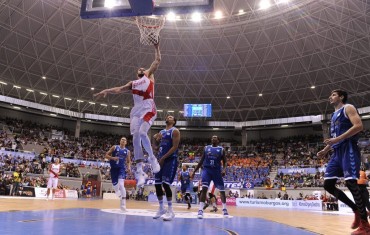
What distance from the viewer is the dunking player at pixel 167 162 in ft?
26.7

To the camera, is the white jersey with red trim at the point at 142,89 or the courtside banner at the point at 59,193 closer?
the white jersey with red trim at the point at 142,89

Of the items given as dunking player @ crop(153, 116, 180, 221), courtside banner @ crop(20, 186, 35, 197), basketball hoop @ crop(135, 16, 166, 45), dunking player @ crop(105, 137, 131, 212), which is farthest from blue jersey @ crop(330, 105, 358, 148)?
courtside banner @ crop(20, 186, 35, 197)

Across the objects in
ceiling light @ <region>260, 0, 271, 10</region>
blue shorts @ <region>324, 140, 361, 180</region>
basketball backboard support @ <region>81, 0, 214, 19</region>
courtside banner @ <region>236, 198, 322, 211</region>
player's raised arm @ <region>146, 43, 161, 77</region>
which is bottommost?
courtside banner @ <region>236, 198, 322, 211</region>

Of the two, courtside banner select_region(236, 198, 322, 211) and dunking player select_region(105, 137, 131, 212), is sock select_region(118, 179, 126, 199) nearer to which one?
dunking player select_region(105, 137, 131, 212)

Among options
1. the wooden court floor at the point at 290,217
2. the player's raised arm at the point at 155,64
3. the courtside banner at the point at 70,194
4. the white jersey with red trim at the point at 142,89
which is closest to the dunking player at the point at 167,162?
the white jersey with red trim at the point at 142,89

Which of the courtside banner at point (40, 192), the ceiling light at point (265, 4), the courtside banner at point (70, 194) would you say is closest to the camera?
the courtside banner at point (40, 192)

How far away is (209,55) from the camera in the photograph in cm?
3738

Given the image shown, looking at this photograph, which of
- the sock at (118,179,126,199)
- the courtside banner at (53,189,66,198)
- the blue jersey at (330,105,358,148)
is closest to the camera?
the blue jersey at (330,105,358,148)

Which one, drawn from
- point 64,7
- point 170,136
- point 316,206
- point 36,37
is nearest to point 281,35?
point 316,206

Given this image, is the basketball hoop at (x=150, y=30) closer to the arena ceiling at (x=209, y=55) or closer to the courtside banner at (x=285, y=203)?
the arena ceiling at (x=209, y=55)

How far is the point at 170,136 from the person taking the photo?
8422mm

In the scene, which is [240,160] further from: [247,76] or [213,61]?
[213,61]

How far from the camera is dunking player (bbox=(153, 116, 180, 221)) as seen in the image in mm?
8125

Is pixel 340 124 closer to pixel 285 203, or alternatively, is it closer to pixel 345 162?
pixel 345 162
